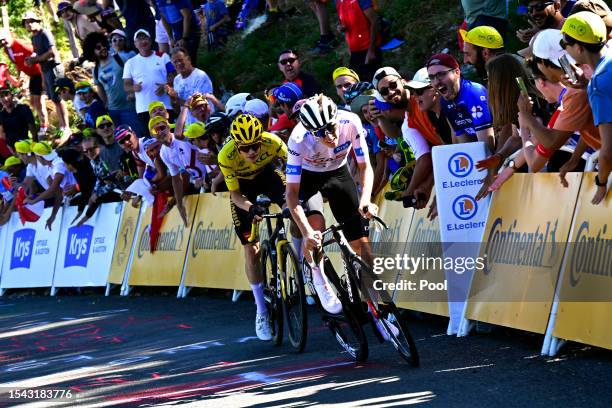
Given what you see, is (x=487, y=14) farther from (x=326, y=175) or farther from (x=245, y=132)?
(x=245, y=132)

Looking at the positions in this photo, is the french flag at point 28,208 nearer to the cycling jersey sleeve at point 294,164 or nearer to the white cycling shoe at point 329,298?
the cycling jersey sleeve at point 294,164

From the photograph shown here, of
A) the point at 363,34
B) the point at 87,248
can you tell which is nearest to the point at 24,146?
the point at 87,248

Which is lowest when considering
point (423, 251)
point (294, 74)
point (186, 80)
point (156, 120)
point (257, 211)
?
point (423, 251)

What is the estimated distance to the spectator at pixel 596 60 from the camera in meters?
6.40

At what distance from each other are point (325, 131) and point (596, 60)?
7.57 ft

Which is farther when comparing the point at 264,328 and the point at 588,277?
the point at 264,328

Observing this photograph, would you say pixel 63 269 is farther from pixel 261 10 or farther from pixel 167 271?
pixel 261 10

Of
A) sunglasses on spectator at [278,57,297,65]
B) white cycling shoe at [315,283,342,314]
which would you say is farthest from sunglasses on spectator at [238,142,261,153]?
sunglasses on spectator at [278,57,297,65]

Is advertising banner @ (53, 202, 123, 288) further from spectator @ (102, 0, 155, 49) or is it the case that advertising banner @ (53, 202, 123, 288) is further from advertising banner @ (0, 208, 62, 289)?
spectator @ (102, 0, 155, 49)

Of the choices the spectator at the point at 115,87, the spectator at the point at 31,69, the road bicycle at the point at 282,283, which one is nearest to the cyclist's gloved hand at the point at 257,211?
the road bicycle at the point at 282,283

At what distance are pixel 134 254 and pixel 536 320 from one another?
32.4ft

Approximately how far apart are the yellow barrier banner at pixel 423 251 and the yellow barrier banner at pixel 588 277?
201cm

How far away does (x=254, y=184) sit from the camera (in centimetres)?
1022

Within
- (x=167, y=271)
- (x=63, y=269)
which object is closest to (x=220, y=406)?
(x=167, y=271)
